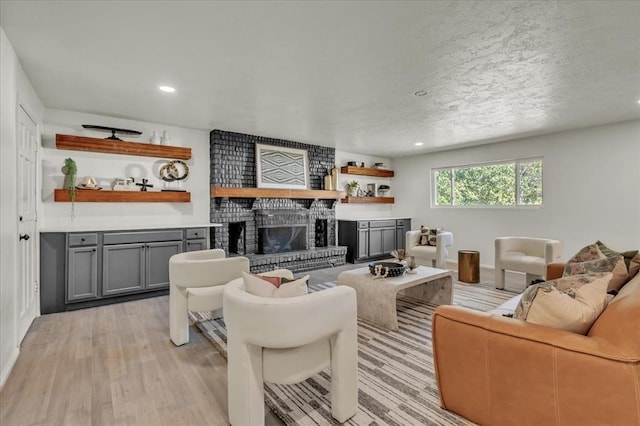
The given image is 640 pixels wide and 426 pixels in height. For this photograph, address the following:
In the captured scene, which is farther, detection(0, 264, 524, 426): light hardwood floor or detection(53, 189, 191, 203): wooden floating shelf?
detection(53, 189, 191, 203): wooden floating shelf

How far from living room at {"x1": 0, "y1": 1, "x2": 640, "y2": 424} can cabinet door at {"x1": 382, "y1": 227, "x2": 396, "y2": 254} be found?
4.39 ft

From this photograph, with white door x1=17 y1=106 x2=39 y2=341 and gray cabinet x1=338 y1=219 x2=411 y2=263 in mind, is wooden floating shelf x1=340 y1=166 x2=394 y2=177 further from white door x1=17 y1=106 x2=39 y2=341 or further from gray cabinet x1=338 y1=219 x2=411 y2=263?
white door x1=17 y1=106 x2=39 y2=341

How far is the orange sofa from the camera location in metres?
1.25

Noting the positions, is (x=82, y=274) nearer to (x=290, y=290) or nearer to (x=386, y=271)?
(x=290, y=290)

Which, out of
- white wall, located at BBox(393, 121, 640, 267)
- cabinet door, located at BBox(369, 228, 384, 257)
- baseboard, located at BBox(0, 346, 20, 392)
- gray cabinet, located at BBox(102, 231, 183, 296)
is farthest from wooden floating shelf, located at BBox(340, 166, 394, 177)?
baseboard, located at BBox(0, 346, 20, 392)

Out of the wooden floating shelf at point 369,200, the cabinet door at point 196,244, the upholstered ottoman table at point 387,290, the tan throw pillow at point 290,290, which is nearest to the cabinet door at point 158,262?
the cabinet door at point 196,244

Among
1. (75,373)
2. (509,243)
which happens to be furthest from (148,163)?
(509,243)

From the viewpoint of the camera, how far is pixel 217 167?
5.05 meters

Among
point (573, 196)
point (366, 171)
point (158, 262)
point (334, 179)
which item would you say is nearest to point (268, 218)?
point (334, 179)

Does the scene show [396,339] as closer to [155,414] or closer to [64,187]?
[155,414]

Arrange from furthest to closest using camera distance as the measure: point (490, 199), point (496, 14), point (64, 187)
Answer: point (490, 199), point (64, 187), point (496, 14)

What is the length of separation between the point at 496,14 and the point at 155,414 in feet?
10.3

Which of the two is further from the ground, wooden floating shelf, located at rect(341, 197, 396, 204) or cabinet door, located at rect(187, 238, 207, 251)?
wooden floating shelf, located at rect(341, 197, 396, 204)

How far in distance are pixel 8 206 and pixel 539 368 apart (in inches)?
138
